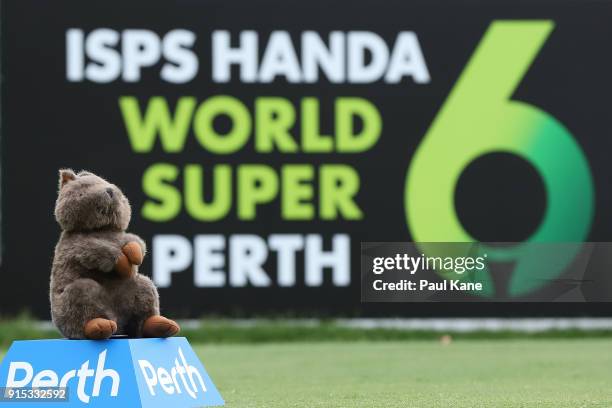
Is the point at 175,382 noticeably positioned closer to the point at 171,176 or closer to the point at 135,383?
the point at 135,383

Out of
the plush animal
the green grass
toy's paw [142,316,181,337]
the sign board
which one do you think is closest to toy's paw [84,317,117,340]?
the plush animal

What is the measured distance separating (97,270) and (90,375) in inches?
13.5

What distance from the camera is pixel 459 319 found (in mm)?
7828

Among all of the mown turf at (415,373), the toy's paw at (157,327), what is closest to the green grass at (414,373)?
the mown turf at (415,373)

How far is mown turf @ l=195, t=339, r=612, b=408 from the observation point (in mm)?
4434

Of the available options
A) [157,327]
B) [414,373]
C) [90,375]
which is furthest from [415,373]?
[90,375]

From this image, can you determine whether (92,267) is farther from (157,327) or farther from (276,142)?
(276,142)

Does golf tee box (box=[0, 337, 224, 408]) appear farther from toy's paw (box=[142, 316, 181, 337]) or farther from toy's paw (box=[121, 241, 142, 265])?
toy's paw (box=[121, 241, 142, 265])

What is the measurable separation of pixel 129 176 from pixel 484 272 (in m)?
2.47

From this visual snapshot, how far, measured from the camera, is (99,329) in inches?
133

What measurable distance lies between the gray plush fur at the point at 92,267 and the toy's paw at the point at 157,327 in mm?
28

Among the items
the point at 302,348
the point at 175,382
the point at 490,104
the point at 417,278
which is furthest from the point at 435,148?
the point at 175,382

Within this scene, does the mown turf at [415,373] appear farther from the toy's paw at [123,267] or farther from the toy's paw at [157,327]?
the toy's paw at [123,267]

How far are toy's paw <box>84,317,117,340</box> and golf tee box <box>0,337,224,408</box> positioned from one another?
1.1 inches
